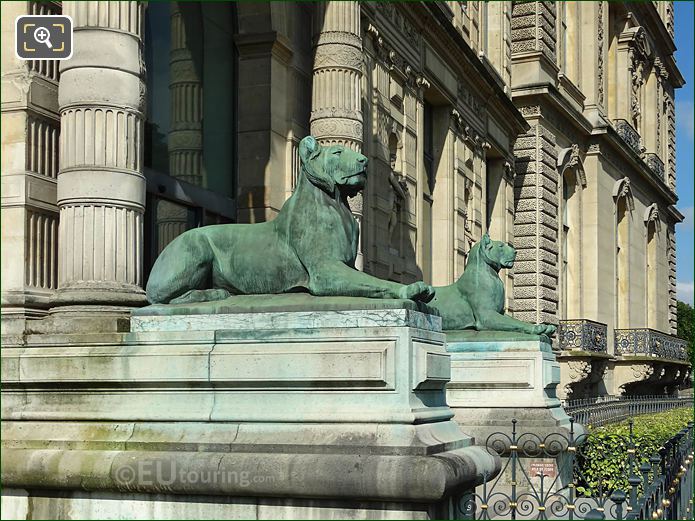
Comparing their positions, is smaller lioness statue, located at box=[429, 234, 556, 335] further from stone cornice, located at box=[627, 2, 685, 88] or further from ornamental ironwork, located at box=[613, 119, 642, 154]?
stone cornice, located at box=[627, 2, 685, 88]

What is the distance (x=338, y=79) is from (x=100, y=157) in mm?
7469

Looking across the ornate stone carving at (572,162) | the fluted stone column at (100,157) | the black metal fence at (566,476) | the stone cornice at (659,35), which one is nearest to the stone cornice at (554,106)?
the ornate stone carving at (572,162)

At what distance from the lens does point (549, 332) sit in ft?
43.0

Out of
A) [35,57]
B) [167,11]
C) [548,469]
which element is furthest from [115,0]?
[548,469]

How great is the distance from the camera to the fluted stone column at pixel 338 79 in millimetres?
16688

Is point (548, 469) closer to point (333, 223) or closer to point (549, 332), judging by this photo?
point (549, 332)

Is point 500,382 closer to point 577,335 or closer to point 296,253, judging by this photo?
point 296,253

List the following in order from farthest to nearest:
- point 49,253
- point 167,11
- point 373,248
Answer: point 373,248 < point 167,11 < point 49,253

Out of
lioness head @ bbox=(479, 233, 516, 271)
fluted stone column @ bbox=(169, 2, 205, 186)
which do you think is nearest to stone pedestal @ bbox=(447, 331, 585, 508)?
lioness head @ bbox=(479, 233, 516, 271)

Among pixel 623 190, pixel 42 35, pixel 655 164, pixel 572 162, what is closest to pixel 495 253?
pixel 42 35

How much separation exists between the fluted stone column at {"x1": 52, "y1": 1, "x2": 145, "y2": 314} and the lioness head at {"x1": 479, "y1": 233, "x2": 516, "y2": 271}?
479cm

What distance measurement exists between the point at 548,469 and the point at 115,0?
293 inches

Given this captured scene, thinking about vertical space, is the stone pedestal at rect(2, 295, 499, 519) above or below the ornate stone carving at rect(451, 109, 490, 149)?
below

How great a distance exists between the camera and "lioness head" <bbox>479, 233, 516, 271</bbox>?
43.6 ft
